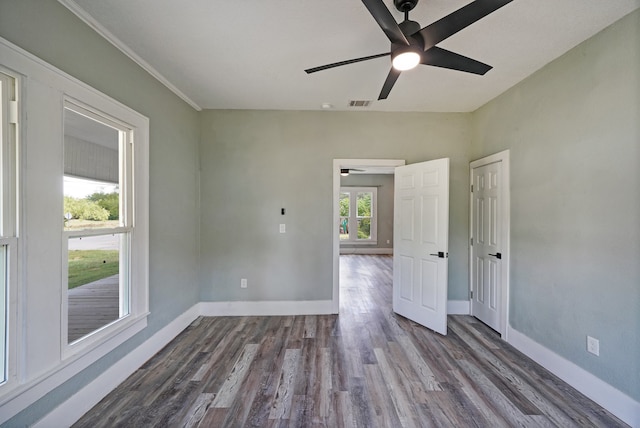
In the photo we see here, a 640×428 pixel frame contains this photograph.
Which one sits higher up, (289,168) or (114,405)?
(289,168)

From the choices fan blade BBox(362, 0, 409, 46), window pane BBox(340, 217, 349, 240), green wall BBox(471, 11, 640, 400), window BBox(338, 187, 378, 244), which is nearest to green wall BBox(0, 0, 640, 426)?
green wall BBox(471, 11, 640, 400)

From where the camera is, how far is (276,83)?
2670 millimetres

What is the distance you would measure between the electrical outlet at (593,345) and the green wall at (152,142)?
3717 millimetres

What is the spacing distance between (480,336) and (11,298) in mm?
3871

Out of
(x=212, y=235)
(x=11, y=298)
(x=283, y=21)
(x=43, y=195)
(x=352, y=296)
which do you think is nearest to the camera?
(x=11, y=298)

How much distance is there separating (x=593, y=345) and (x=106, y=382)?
3708mm

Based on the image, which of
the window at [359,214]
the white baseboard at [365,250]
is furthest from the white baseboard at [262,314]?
the window at [359,214]

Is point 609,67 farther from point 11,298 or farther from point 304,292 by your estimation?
point 11,298

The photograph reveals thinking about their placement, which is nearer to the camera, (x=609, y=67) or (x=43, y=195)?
(x=43, y=195)

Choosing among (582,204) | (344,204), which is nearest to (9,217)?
(582,204)

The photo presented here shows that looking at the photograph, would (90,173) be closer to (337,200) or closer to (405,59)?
(405,59)

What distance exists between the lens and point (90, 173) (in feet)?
6.19

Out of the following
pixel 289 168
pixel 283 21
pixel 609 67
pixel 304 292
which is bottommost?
pixel 304 292

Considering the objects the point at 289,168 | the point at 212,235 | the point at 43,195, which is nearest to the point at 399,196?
the point at 289,168
